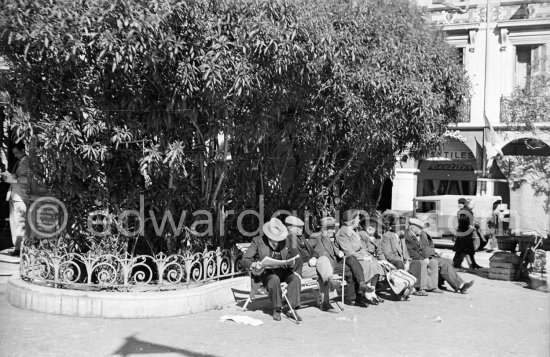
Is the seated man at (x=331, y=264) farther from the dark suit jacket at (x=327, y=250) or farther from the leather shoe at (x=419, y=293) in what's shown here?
the leather shoe at (x=419, y=293)

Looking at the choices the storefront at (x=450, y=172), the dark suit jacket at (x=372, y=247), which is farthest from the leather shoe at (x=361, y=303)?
the storefront at (x=450, y=172)

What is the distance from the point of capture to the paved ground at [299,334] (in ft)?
21.8

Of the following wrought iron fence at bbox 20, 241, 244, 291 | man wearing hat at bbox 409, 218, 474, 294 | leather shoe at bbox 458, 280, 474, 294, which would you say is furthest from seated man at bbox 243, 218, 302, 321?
leather shoe at bbox 458, 280, 474, 294

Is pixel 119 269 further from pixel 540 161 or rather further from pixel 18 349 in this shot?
pixel 540 161

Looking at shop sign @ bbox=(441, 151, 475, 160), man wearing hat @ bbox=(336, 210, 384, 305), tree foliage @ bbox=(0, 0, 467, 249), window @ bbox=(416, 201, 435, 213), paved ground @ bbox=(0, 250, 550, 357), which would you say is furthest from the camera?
shop sign @ bbox=(441, 151, 475, 160)

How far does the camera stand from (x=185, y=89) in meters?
7.53

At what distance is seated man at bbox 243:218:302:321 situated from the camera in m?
8.34

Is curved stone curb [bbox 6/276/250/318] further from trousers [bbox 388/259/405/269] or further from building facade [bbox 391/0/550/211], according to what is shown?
building facade [bbox 391/0/550/211]

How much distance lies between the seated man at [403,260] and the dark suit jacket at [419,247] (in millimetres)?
107

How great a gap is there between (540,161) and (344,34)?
18.0 m

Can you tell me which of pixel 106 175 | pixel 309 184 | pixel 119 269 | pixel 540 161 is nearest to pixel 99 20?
pixel 106 175

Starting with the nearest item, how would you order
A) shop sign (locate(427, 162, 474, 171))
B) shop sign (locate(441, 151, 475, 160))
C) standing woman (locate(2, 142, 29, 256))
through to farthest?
standing woman (locate(2, 142, 29, 256))
shop sign (locate(441, 151, 475, 160))
shop sign (locate(427, 162, 474, 171))

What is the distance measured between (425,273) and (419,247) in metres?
0.53

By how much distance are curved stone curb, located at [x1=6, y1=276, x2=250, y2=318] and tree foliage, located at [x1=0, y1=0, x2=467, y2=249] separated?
3.33 ft
